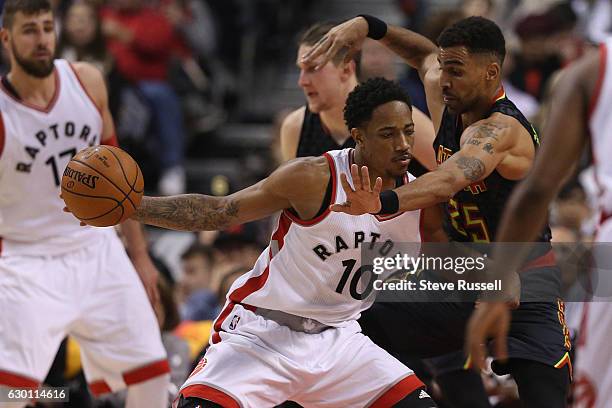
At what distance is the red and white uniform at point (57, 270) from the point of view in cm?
582

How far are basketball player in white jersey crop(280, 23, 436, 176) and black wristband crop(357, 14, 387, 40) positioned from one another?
31cm

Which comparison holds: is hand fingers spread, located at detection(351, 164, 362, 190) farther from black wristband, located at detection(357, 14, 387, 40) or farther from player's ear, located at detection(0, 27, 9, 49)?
player's ear, located at detection(0, 27, 9, 49)

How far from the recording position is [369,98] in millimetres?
4918

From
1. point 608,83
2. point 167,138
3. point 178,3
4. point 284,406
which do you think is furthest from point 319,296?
point 178,3

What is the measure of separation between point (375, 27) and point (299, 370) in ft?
5.89

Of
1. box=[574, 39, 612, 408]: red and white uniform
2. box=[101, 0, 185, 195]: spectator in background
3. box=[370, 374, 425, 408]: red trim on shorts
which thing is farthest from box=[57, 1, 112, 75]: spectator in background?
box=[574, 39, 612, 408]: red and white uniform

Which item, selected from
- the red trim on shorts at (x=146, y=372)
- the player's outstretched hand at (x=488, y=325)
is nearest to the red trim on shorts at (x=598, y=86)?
the player's outstretched hand at (x=488, y=325)

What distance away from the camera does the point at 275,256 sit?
16.3 ft

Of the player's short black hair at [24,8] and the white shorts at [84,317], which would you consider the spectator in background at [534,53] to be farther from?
the player's short black hair at [24,8]

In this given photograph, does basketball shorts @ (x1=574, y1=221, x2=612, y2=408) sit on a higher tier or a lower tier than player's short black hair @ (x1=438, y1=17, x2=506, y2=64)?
lower

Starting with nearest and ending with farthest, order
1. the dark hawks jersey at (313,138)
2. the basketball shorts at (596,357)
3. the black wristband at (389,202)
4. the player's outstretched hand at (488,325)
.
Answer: the player's outstretched hand at (488,325), the basketball shorts at (596,357), the black wristband at (389,202), the dark hawks jersey at (313,138)

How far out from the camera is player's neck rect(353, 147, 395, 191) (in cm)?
491

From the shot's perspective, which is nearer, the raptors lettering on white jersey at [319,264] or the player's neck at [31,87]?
the raptors lettering on white jersey at [319,264]

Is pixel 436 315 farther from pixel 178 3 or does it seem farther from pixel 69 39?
pixel 178 3
